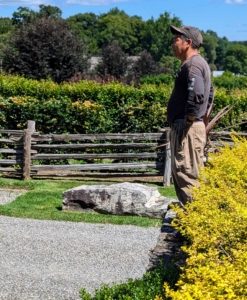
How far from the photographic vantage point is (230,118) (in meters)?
13.8

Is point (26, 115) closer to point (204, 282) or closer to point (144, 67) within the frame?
point (204, 282)

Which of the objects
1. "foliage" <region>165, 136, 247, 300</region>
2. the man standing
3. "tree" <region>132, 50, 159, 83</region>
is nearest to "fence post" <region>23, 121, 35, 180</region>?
"foliage" <region>165, 136, 247, 300</region>

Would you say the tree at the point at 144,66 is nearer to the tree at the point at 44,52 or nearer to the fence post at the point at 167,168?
the tree at the point at 44,52

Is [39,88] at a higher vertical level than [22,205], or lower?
higher

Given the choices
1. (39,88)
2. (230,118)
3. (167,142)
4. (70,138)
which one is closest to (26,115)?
(39,88)

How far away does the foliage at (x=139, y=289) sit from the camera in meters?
3.36

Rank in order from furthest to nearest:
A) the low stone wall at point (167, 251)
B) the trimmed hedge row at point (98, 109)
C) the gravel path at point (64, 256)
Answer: the trimmed hedge row at point (98, 109), the gravel path at point (64, 256), the low stone wall at point (167, 251)

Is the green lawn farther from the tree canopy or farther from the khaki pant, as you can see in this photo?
the tree canopy

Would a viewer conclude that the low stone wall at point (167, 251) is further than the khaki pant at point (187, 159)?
No

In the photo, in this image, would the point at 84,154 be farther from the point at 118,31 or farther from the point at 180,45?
the point at 118,31

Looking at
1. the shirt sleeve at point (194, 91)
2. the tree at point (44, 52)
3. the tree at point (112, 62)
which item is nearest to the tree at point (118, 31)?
the tree at point (112, 62)

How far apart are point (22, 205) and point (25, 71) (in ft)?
54.1

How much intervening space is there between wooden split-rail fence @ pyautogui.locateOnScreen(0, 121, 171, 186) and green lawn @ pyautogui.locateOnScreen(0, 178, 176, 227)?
1.38 ft

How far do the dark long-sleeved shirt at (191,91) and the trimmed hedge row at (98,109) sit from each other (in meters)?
7.93
